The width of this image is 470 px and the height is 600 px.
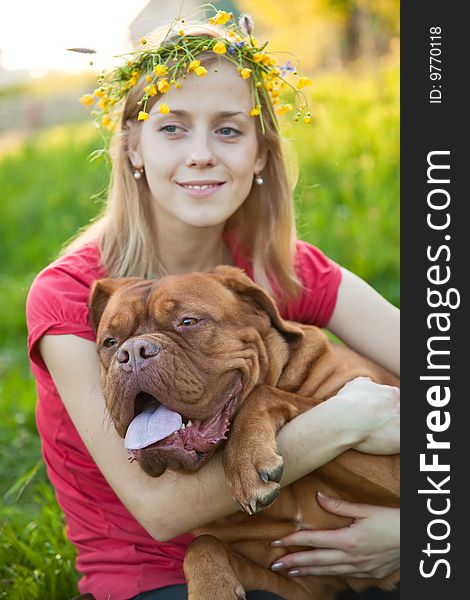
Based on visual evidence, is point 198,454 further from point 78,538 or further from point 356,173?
point 356,173

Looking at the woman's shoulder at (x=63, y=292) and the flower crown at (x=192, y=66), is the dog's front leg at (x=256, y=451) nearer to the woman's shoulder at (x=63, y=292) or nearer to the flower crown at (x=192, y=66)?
the woman's shoulder at (x=63, y=292)

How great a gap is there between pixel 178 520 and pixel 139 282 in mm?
865

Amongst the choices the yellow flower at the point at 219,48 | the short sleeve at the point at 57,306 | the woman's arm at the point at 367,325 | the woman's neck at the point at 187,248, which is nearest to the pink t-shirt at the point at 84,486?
the short sleeve at the point at 57,306

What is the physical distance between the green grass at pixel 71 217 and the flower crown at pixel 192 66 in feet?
3.93

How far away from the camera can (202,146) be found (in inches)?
137

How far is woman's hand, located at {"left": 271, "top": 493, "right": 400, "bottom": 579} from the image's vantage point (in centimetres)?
323

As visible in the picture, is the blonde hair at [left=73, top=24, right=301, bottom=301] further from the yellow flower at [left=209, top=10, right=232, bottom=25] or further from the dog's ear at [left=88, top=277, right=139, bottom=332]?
the dog's ear at [left=88, top=277, right=139, bottom=332]

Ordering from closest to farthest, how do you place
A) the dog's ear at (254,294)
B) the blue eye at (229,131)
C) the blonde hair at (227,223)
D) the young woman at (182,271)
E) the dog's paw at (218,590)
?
1. the dog's paw at (218,590)
2. the young woman at (182,271)
3. the dog's ear at (254,294)
4. the blue eye at (229,131)
5. the blonde hair at (227,223)

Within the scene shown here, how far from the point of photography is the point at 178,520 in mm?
3105

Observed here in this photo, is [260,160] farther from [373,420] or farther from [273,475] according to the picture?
[273,475]

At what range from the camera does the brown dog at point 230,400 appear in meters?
2.82

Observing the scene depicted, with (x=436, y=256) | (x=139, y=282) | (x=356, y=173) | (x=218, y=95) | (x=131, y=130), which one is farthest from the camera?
(x=356, y=173)

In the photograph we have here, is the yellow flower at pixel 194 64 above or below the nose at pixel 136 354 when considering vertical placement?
above

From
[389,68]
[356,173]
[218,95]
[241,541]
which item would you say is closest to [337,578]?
[241,541]
